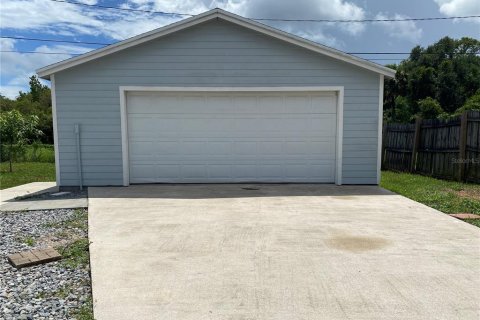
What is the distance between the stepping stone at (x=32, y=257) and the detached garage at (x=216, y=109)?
4.61 metres

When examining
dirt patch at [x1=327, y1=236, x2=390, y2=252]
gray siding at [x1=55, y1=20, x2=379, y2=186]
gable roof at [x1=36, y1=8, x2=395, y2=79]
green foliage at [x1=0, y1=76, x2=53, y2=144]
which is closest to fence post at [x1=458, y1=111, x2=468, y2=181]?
gray siding at [x1=55, y1=20, x2=379, y2=186]

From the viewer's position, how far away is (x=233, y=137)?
346 inches

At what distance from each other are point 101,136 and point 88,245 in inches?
182

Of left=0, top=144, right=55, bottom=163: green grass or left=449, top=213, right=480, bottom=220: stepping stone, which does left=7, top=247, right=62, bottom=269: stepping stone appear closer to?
left=449, top=213, right=480, bottom=220: stepping stone

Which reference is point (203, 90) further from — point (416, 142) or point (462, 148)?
point (416, 142)

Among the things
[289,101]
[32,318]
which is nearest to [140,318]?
[32,318]

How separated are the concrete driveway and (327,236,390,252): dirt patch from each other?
19 mm

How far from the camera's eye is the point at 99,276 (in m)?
3.41

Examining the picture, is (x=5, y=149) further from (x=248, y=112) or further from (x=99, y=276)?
(x=99, y=276)

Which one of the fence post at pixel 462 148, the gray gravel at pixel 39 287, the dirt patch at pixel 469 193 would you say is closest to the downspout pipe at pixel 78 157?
the gray gravel at pixel 39 287

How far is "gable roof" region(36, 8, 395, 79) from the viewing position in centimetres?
806

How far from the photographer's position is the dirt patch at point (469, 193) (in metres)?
7.23

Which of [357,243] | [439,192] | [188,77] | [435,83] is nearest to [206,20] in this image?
→ [188,77]

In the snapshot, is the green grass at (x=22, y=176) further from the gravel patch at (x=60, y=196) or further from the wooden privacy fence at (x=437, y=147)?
the wooden privacy fence at (x=437, y=147)
